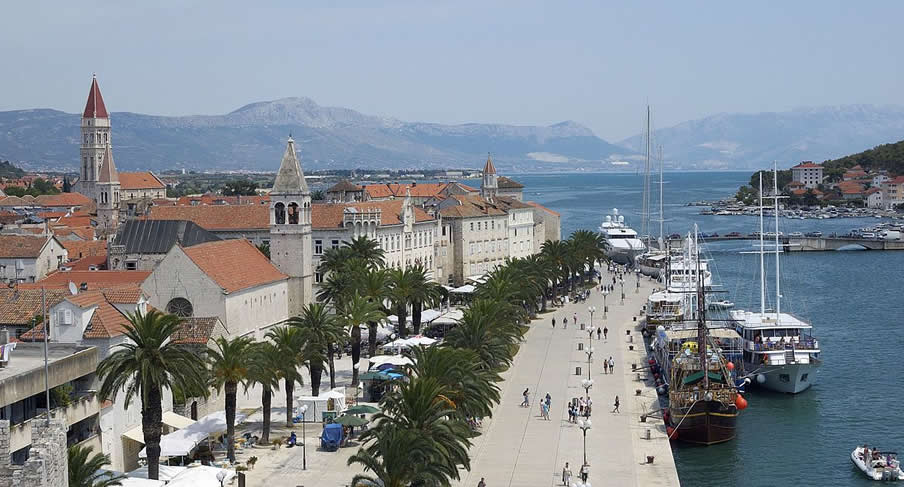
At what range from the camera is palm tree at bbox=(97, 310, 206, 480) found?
130 feet

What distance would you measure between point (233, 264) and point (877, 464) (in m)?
36.1

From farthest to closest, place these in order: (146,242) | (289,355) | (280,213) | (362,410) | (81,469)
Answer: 1. (146,242)
2. (280,213)
3. (362,410)
4. (289,355)
5. (81,469)

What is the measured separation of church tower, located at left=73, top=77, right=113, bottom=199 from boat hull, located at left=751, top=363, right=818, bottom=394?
14086 centimetres

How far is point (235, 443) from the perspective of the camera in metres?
48.8

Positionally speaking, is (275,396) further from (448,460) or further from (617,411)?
(448,460)

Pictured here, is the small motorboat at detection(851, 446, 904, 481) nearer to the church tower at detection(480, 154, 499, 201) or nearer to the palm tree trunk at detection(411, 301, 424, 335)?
the palm tree trunk at detection(411, 301, 424, 335)

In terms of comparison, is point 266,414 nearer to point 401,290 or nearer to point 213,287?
point 213,287

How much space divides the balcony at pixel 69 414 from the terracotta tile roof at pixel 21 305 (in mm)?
11747

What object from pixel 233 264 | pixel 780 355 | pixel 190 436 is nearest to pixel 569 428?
pixel 190 436

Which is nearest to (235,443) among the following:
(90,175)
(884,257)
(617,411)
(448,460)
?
(448,460)

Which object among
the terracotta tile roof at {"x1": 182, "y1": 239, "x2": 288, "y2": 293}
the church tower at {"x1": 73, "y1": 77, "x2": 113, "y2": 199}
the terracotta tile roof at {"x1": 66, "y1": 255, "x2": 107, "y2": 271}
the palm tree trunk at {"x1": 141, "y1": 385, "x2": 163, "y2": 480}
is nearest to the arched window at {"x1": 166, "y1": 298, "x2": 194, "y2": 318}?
the terracotta tile roof at {"x1": 182, "y1": 239, "x2": 288, "y2": 293}

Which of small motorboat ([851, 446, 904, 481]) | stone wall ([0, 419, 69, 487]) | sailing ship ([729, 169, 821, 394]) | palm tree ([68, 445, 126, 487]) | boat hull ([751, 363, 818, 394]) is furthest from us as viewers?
sailing ship ([729, 169, 821, 394])

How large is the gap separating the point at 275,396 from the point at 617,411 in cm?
1642

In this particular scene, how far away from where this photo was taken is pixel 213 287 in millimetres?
63812
